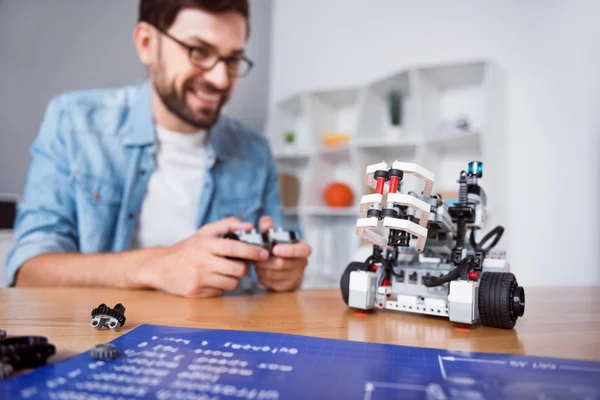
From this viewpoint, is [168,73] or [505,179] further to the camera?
[505,179]

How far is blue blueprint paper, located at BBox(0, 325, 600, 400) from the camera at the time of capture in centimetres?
32

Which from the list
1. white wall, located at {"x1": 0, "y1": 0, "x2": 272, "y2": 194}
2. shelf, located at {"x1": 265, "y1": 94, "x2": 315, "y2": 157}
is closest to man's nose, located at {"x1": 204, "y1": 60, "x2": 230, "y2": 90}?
white wall, located at {"x1": 0, "y1": 0, "x2": 272, "y2": 194}

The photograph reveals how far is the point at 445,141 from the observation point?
208cm

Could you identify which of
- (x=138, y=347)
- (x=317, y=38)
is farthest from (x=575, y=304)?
(x=317, y=38)

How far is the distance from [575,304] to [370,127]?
5.90 feet

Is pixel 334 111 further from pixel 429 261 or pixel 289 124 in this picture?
pixel 429 261

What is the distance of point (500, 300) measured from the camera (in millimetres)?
554

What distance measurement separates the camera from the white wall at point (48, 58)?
4.42 ft

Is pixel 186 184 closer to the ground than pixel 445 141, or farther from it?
closer to the ground

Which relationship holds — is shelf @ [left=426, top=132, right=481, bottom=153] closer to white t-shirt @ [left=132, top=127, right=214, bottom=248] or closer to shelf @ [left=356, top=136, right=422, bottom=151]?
shelf @ [left=356, top=136, right=422, bottom=151]

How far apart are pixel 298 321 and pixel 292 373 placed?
0.73ft

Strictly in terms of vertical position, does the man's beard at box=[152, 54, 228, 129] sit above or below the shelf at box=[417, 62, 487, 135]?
below

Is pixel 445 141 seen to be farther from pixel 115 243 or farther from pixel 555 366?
pixel 555 366

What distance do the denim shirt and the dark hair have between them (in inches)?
9.8
